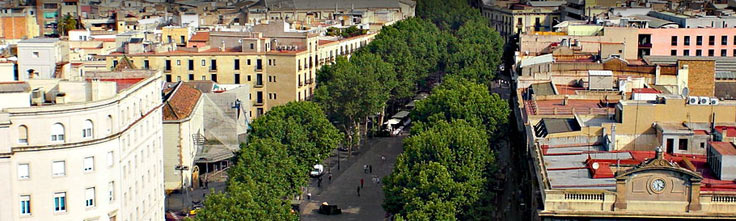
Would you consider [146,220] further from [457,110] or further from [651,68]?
[651,68]

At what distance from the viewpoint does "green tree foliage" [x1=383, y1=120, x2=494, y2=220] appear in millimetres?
70875

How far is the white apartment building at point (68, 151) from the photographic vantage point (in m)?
60.4

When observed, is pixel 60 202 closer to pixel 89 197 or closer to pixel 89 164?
pixel 89 197

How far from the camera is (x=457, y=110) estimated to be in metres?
96.2

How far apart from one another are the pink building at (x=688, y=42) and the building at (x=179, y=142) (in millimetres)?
50773

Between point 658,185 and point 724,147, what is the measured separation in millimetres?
7293

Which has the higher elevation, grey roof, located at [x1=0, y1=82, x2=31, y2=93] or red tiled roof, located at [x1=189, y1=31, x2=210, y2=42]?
grey roof, located at [x1=0, y1=82, x2=31, y2=93]

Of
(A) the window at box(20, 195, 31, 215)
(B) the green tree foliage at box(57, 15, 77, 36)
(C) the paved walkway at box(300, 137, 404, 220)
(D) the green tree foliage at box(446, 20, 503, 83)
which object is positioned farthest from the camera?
(B) the green tree foliage at box(57, 15, 77, 36)

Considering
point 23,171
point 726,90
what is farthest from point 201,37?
point 23,171

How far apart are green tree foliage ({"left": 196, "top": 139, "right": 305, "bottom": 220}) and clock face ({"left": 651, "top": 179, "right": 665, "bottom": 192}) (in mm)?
23543

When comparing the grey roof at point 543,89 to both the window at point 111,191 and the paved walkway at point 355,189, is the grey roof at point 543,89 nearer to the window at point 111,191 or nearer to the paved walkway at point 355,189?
the paved walkway at point 355,189

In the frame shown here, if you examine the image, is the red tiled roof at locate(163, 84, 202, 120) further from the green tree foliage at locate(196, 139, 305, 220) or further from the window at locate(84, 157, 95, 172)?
the window at locate(84, 157, 95, 172)

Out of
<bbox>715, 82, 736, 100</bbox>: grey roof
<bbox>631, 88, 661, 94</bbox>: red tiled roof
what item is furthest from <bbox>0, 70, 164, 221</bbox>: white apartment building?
<bbox>715, 82, 736, 100</bbox>: grey roof

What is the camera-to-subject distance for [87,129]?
2464 inches
